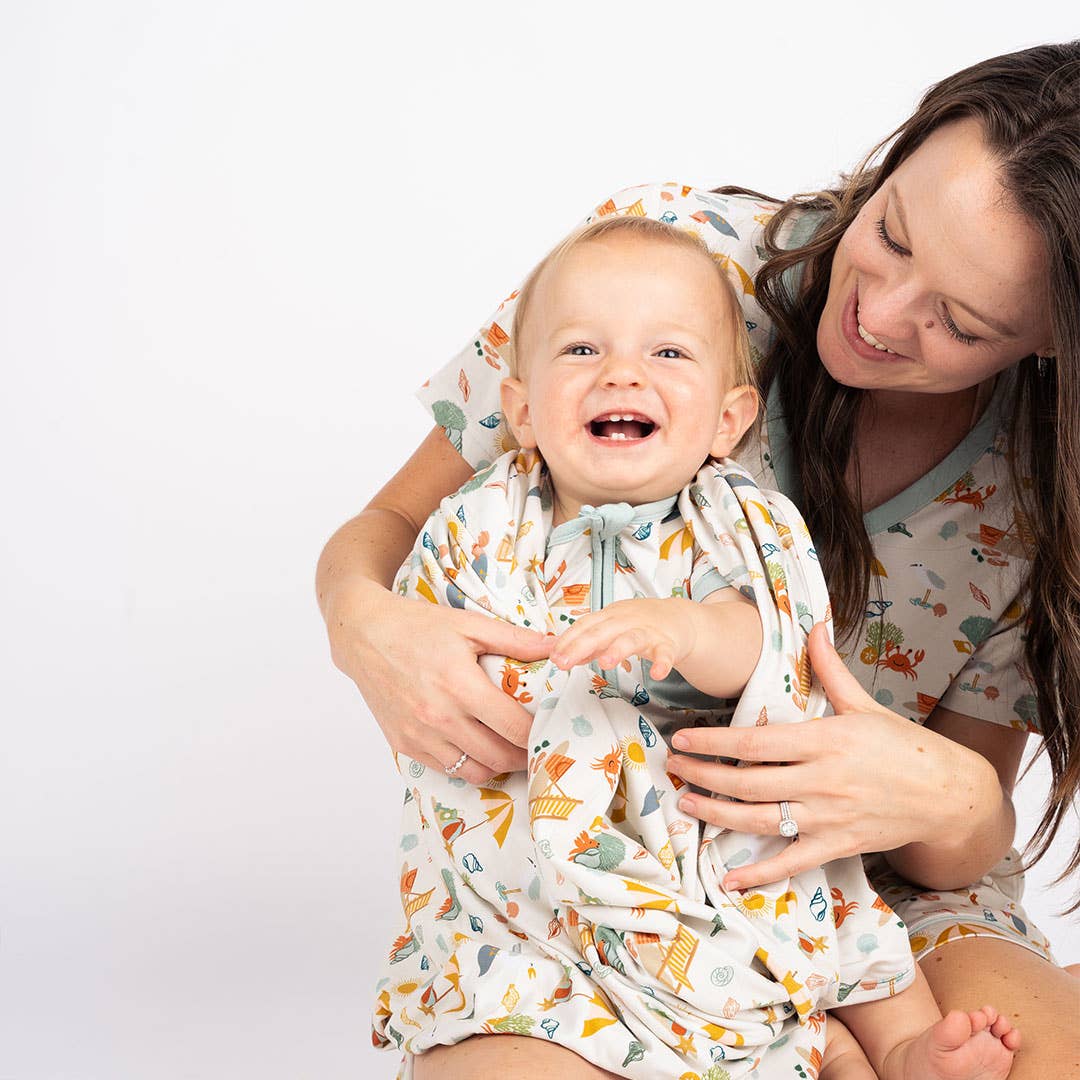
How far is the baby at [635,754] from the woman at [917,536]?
5 centimetres

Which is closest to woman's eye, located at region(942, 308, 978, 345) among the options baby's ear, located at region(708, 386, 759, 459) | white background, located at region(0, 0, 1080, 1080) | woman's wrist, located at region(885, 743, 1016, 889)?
baby's ear, located at region(708, 386, 759, 459)

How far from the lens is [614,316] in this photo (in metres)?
1.81

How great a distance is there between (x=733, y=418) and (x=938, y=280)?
287mm

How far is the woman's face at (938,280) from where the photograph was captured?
1.79 meters

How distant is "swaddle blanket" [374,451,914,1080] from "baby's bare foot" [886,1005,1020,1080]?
9 cm

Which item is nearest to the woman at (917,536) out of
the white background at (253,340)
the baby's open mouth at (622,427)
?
the baby's open mouth at (622,427)

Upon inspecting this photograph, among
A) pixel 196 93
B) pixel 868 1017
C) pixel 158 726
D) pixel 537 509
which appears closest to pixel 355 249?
pixel 196 93

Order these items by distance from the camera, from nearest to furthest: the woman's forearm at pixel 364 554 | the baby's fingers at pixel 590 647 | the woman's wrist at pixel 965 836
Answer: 1. the baby's fingers at pixel 590 647
2. the woman's wrist at pixel 965 836
3. the woman's forearm at pixel 364 554

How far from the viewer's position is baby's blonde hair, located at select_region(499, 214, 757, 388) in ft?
6.16

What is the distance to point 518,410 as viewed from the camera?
194cm

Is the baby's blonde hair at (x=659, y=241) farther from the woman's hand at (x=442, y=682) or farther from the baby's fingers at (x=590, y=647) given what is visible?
the baby's fingers at (x=590, y=647)

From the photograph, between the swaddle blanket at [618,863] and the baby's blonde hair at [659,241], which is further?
the baby's blonde hair at [659,241]

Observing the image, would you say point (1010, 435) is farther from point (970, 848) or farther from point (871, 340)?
point (970, 848)

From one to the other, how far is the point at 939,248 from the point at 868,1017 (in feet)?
2.91
